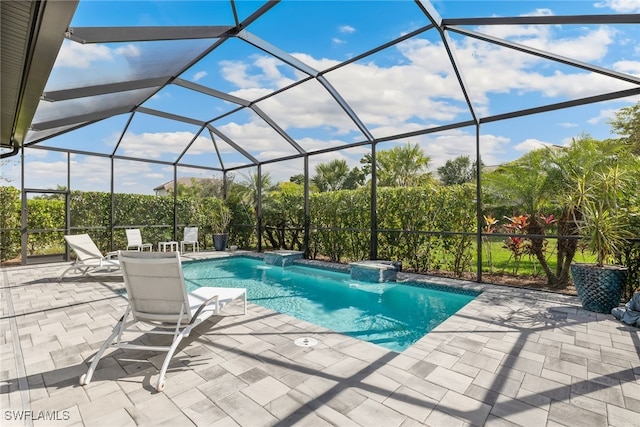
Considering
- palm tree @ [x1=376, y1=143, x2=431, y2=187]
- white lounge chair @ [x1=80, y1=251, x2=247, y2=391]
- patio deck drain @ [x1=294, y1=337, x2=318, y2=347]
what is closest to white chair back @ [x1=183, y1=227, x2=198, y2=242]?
palm tree @ [x1=376, y1=143, x2=431, y2=187]

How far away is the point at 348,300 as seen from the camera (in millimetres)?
6773

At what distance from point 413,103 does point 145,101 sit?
6.97 m

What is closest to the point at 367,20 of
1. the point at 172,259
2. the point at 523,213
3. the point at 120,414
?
the point at 172,259

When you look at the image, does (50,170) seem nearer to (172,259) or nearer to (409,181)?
(172,259)

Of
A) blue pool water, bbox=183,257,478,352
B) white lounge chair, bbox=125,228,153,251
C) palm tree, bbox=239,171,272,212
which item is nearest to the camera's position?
blue pool water, bbox=183,257,478,352

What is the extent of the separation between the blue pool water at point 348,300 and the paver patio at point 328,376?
97 cm

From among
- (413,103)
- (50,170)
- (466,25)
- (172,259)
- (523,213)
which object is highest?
(466,25)

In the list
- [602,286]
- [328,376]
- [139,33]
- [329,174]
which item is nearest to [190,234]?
[139,33]

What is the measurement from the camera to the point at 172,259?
3340 mm

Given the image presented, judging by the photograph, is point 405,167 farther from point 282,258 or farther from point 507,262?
point 282,258

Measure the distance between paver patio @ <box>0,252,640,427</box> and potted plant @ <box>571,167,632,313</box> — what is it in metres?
0.32

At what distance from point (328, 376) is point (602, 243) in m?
4.83

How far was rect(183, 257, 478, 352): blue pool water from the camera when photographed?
5222 mm

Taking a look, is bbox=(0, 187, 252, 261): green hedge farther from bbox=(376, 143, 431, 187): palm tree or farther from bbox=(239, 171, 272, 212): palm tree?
bbox=(376, 143, 431, 187): palm tree
